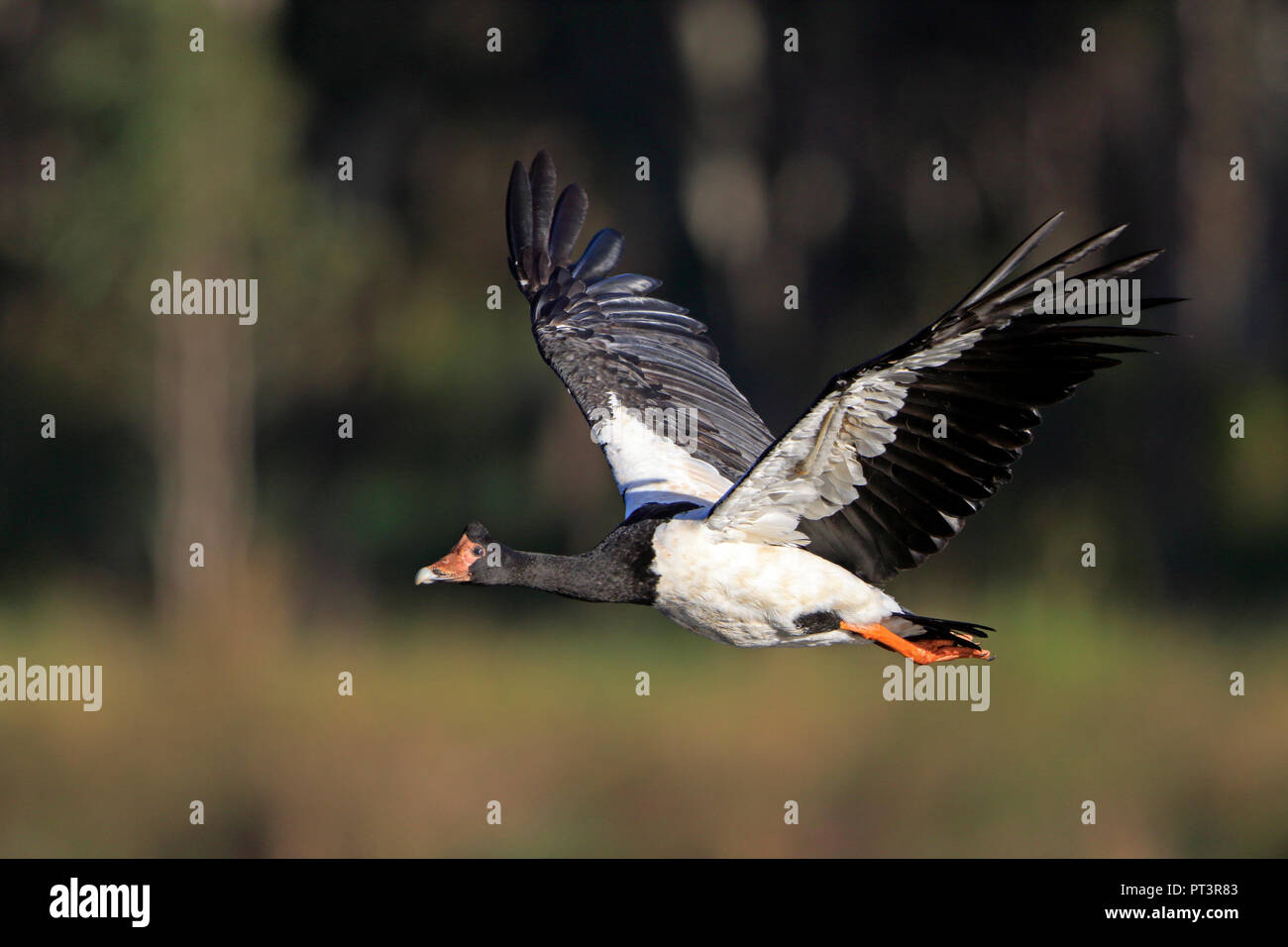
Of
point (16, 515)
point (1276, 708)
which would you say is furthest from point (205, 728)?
point (16, 515)

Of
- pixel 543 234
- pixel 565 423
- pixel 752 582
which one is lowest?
pixel 752 582

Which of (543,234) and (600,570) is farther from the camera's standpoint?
(543,234)

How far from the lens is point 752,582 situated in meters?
7.59

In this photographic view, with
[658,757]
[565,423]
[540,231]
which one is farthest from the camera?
[565,423]

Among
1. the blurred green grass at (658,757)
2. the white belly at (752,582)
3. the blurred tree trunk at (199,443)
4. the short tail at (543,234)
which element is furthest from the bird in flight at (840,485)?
the blurred tree trunk at (199,443)

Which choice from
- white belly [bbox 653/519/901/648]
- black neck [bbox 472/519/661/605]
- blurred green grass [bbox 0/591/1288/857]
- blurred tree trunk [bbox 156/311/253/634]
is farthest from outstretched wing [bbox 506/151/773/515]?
blurred tree trunk [bbox 156/311/253/634]

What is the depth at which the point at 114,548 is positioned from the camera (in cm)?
2138

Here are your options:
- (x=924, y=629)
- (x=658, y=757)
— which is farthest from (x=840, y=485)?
(x=658, y=757)

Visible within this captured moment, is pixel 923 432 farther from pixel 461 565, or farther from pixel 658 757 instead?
pixel 658 757

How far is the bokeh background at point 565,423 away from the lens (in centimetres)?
1262

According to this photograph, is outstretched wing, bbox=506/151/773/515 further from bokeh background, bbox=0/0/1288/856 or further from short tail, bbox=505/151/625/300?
bokeh background, bbox=0/0/1288/856

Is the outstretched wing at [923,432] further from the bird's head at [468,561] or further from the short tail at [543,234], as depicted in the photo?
the short tail at [543,234]

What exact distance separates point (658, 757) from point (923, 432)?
6392 millimetres

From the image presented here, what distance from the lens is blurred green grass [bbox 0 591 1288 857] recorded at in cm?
1216
